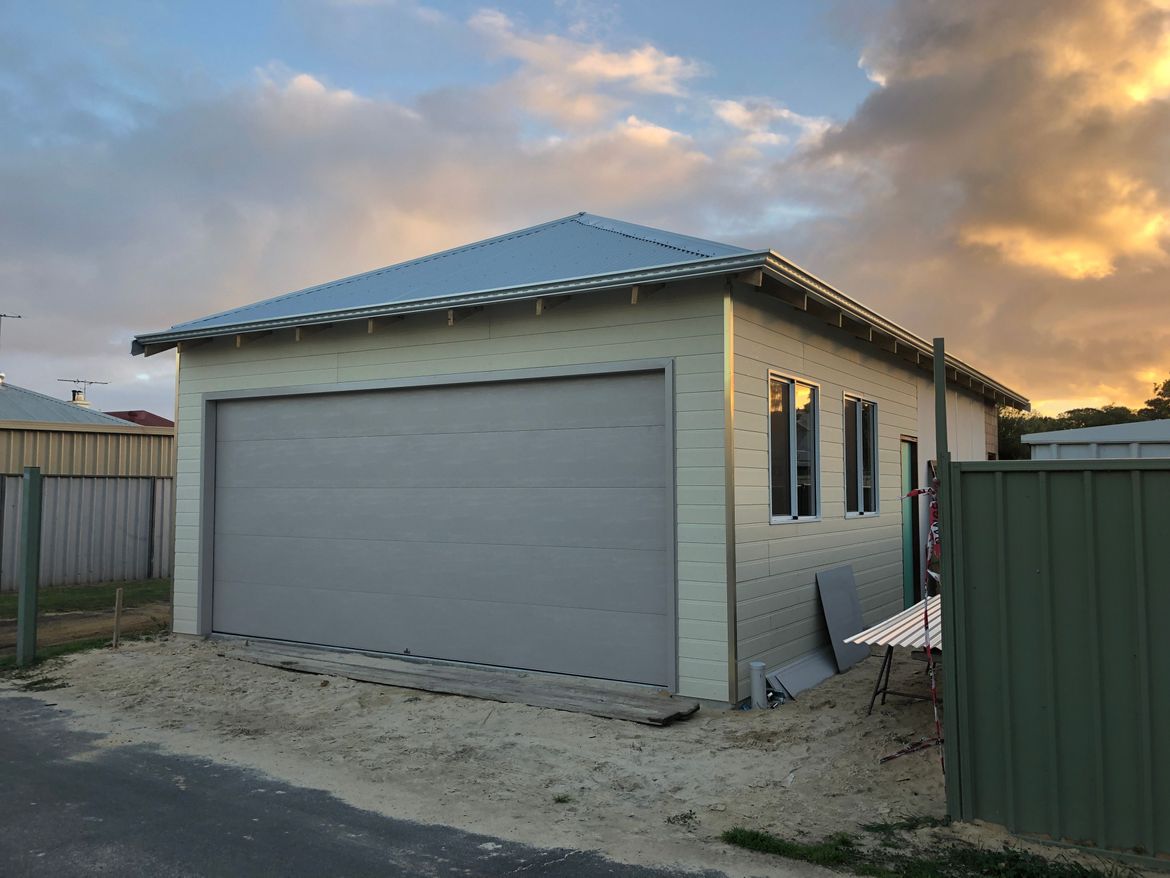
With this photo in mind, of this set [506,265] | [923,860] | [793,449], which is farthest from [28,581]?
[923,860]

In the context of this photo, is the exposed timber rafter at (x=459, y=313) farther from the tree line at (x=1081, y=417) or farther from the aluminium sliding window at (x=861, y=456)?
the tree line at (x=1081, y=417)

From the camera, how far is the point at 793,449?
8352 mm

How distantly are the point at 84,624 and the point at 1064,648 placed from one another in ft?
40.4

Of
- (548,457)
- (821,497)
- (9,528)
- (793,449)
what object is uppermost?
(793,449)

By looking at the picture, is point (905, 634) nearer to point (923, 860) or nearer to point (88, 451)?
point (923, 860)

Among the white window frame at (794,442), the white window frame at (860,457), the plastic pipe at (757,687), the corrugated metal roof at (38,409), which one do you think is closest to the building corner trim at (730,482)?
the plastic pipe at (757,687)

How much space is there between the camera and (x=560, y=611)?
7.79 m

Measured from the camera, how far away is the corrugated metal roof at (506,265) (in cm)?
773

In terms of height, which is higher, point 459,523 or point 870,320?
point 870,320

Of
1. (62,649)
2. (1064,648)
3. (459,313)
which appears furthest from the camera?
(62,649)

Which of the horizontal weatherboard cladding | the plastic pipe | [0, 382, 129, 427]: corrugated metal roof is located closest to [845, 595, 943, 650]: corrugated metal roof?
the plastic pipe

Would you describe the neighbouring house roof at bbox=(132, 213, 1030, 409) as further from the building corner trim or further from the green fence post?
the green fence post

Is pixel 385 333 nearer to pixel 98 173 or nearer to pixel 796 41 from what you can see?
pixel 796 41

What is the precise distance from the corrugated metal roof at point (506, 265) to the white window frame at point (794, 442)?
1495 millimetres
